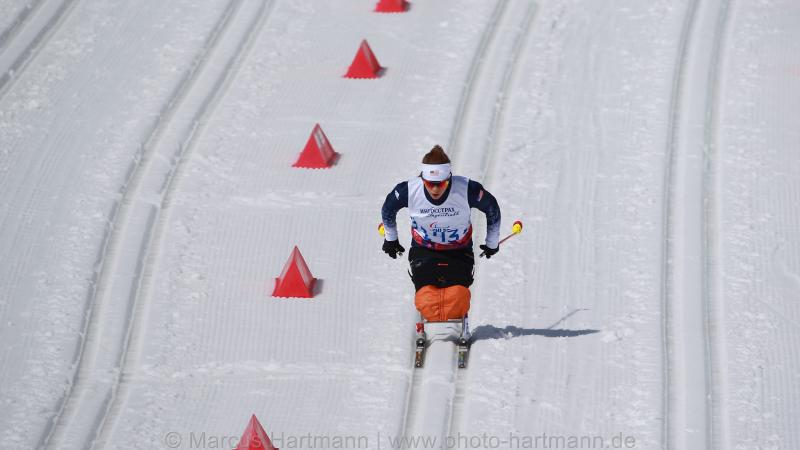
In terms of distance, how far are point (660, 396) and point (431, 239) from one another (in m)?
1.89

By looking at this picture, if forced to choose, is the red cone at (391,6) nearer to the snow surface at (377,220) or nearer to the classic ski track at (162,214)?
the snow surface at (377,220)

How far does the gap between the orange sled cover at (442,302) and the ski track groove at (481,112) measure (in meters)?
0.40

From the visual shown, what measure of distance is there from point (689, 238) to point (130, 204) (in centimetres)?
483

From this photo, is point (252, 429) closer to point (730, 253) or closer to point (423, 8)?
point (730, 253)

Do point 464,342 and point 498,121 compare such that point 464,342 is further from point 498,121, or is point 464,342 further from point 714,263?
point 498,121

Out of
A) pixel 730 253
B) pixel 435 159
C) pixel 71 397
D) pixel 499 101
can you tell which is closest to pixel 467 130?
pixel 499 101

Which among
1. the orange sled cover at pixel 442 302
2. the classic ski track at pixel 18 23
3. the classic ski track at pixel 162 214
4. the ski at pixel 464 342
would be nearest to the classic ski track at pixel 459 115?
the ski at pixel 464 342

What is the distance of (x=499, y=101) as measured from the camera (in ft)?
41.7

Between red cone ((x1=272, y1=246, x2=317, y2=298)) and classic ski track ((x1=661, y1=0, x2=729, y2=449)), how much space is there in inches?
108

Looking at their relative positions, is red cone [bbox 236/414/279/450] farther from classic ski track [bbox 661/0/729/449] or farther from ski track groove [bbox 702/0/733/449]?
ski track groove [bbox 702/0/733/449]

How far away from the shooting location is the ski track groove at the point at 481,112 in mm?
8633

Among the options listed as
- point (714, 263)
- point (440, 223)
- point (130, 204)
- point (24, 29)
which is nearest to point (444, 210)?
point (440, 223)

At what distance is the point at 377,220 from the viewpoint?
35.6ft

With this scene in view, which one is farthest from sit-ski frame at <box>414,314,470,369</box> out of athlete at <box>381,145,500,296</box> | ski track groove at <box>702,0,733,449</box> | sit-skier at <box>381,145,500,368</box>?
ski track groove at <box>702,0,733,449</box>
